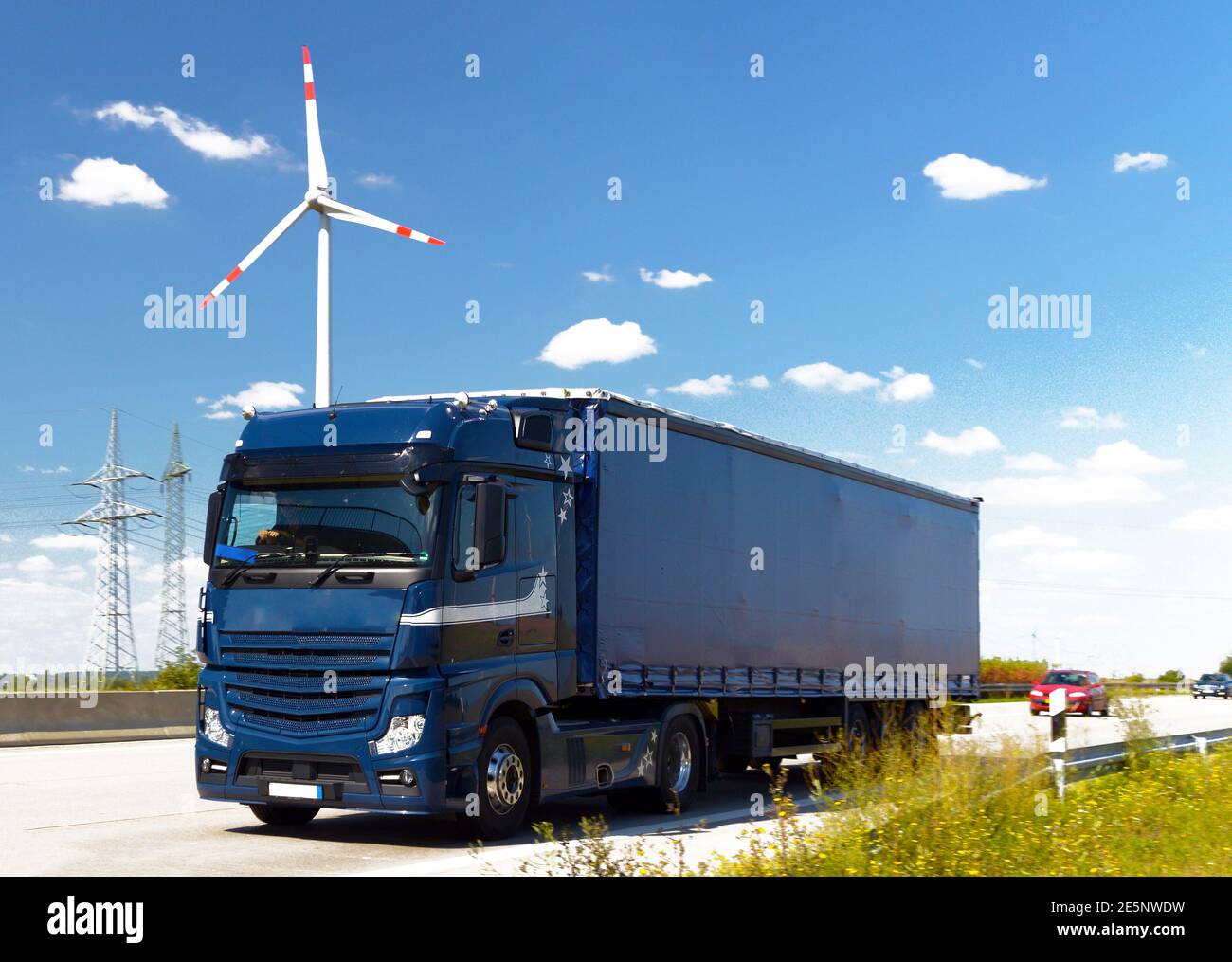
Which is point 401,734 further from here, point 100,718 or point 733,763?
point 100,718

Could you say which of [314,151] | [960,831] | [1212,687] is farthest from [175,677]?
[1212,687]

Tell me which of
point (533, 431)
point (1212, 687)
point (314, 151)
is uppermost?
point (314, 151)

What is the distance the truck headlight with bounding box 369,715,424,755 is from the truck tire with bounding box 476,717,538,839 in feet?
2.18

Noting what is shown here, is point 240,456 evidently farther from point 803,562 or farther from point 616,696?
point 803,562

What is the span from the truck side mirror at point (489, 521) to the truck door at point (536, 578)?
1.48ft

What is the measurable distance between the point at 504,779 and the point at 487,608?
136cm

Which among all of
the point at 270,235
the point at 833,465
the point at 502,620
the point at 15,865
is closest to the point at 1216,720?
the point at 833,465

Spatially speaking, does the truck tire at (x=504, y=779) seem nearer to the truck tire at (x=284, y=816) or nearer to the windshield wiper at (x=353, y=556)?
the windshield wiper at (x=353, y=556)

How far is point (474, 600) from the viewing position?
10.4 meters

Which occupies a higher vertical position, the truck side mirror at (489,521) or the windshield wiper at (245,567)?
the truck side mirror at (489,521)

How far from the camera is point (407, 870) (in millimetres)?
9156

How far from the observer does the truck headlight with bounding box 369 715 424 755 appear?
986 centimetres

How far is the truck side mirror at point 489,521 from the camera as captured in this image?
33.8ft

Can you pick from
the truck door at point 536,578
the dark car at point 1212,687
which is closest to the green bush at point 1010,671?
the dark car at point 1212,687
